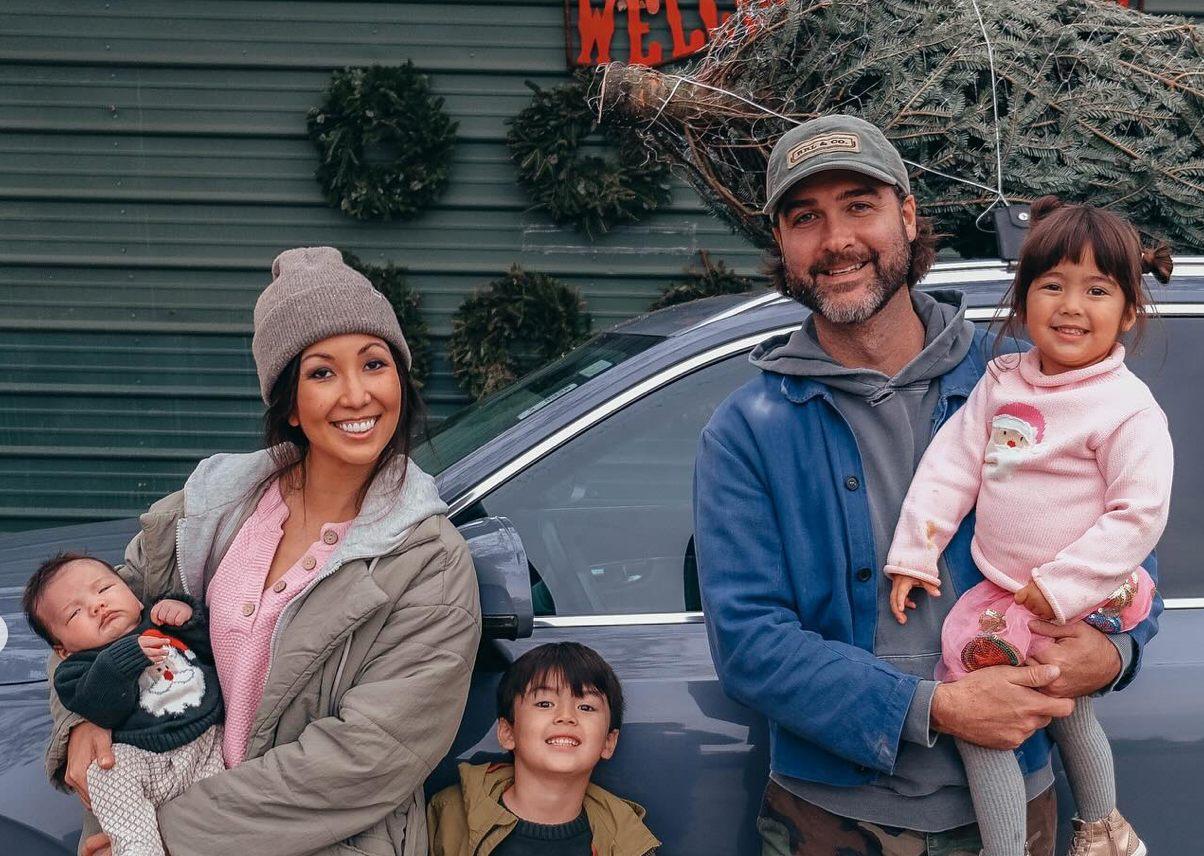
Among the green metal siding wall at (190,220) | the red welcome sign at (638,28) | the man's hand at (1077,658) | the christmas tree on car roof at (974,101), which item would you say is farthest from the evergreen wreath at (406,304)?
the man's hand at (1077,658)

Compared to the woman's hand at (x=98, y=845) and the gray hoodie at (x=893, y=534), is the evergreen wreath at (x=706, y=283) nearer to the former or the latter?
the gray hoodie at (x=893, y=534)

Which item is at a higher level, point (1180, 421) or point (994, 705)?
point (1180, 421)

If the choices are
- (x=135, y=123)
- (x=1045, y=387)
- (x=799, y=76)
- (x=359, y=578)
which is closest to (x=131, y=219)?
(x=135, y=123)

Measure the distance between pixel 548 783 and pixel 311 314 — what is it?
97 cm

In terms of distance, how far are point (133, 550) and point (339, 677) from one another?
53cm

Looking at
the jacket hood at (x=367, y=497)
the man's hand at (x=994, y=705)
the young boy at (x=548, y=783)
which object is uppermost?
the jacket hood at (x=367, y=497)

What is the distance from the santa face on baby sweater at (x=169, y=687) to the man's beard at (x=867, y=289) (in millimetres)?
1246

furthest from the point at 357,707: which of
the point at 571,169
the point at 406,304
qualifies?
the point at 571,169

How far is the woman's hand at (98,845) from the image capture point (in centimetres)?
213

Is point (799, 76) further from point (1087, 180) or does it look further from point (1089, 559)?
point (1089, 559)

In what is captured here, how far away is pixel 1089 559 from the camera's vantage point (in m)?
1.90

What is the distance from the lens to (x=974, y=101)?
3.08m

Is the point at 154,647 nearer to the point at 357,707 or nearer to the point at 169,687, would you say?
the point at 169,687

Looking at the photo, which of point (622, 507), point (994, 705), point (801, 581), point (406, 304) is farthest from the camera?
point (406, 304)
